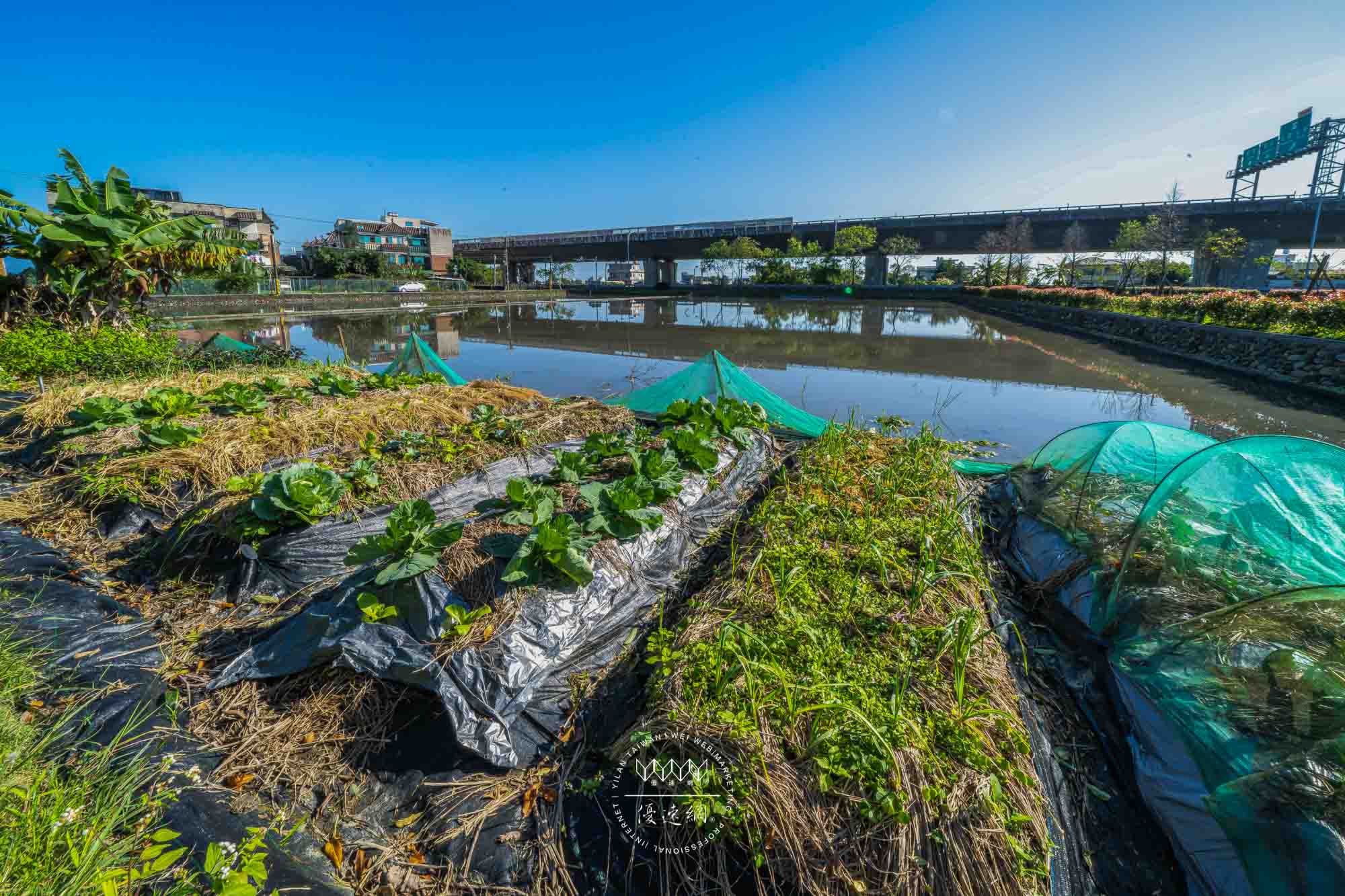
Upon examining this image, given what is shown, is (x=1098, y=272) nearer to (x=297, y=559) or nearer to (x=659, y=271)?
(x=659, y=271)

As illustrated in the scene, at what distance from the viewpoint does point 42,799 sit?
1657 mm

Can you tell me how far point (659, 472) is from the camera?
4.12 meters

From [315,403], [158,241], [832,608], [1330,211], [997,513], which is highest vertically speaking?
[1330,211]

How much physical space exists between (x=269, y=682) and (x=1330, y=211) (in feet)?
211

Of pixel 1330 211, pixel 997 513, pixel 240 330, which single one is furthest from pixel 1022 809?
pixel 1330 211

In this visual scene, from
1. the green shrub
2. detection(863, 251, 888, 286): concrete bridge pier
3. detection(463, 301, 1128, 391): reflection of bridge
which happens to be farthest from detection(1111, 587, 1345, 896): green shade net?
detection(863, 251, 888, 286): concrete bridge pier

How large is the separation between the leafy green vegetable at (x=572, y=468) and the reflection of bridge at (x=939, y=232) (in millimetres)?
56643

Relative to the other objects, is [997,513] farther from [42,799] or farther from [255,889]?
[42,799]

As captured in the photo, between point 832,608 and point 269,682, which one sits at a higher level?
point 832,608

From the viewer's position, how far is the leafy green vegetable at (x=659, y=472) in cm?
395

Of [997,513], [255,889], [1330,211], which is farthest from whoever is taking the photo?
[1330,211]

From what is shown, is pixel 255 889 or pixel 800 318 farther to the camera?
pixel 800 318

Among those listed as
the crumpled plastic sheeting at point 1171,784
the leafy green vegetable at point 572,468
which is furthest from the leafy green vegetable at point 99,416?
the crumpled plastic sheeting at point 1171,784

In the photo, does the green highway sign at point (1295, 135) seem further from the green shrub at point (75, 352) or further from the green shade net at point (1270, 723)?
the green shrub at point (75, 352)
